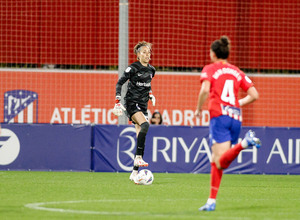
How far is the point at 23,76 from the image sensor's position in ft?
60.5

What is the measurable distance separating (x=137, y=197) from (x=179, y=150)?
580cm

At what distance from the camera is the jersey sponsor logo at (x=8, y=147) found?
13637 mm

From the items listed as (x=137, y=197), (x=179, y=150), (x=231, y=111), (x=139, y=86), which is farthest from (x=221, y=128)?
(x=179, y=150)

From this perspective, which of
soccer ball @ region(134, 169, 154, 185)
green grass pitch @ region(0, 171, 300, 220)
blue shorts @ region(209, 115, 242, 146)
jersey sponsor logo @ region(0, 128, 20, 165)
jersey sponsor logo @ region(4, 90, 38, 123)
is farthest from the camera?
jersey sponsor logo @ region(4, 90, 38, 123)

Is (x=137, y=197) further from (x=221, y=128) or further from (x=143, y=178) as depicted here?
(x=143, y=178)

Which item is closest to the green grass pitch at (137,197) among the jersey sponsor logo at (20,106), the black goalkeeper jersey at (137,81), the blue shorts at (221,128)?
the blue shorts at (221,128)

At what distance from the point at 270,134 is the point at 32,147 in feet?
16.8

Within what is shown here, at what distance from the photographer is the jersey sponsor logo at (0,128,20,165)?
537 inches

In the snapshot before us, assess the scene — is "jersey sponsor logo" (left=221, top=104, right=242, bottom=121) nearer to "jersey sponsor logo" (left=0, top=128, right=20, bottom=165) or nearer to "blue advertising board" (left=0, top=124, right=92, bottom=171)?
"blue advertising board" (left=0, top=124, right=92, bottom=171)

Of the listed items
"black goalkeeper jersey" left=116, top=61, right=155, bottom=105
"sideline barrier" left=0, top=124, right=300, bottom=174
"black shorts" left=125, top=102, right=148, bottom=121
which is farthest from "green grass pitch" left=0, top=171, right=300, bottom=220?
"black goalkeeper jersey" left=116, top=61, right=155, bottom=105

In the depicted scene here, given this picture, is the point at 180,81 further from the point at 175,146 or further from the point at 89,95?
the point at 175,146

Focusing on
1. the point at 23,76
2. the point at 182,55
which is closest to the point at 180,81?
the point at 182,55

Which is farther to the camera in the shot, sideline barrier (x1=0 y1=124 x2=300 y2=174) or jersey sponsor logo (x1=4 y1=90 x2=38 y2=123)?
jersey sponsor logo (x1=4 y1=90 x2=38 y2=123)

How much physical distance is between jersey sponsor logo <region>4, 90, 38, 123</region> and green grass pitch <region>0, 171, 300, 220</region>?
17.5ft
